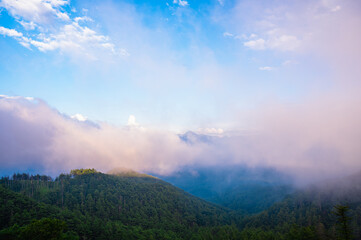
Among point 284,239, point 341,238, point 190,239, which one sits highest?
point 341,238

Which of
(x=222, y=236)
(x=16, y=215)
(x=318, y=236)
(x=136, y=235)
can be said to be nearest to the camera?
(x=318, y=236)

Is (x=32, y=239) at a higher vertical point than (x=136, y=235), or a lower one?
higher

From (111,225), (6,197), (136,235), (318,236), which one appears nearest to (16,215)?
(6,197)

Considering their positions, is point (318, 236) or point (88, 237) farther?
point (88, 237)

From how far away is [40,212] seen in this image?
137 m

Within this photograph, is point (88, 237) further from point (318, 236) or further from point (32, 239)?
point (318, 236)

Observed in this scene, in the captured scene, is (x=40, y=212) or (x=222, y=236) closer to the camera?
(x=40, y=212)

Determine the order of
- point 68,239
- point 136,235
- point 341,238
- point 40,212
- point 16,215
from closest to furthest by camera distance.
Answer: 1. point 341,238
2. point 68,239
3. point 16,215
4. point 40,212
5. point 136,235

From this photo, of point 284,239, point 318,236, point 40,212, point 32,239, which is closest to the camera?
point 32,239

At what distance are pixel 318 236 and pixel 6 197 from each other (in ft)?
653

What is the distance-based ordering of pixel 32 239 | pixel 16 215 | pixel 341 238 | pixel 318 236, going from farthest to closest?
pixel 16 215 → pixel 318 236 → pixel 32 239 → pixel 341 238

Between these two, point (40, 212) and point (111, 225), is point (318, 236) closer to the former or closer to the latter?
point (111, 225)

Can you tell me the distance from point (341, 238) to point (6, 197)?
191 meters

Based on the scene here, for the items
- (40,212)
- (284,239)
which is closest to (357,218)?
(284,239)
